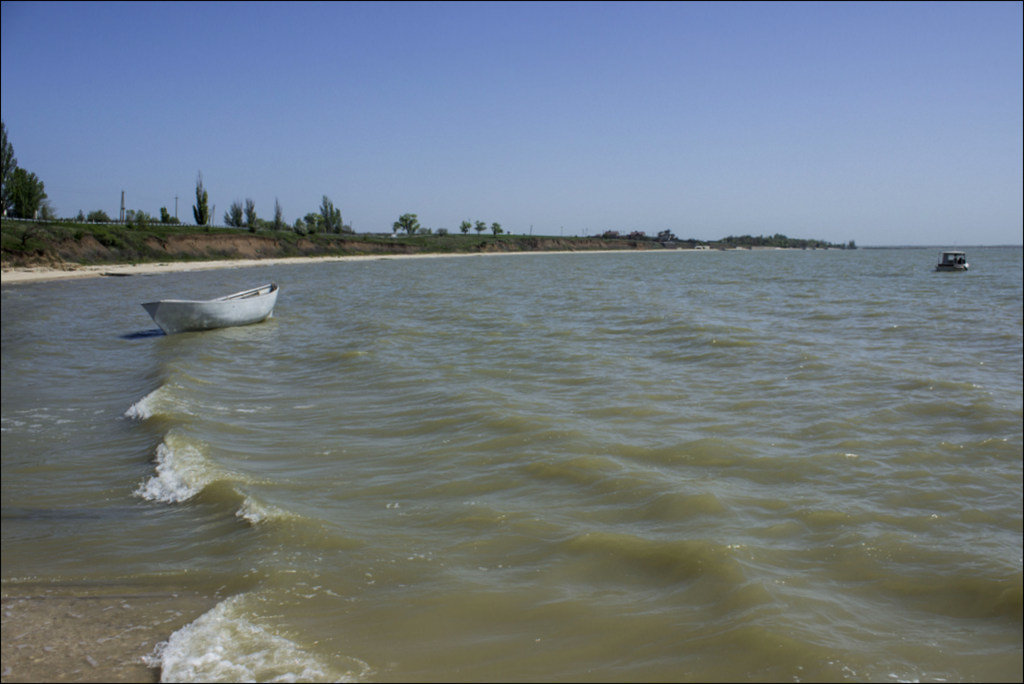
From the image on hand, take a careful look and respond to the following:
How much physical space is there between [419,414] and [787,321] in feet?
42.3

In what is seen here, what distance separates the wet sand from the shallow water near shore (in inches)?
3.9

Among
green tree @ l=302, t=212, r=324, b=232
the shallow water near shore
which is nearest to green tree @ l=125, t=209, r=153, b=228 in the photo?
green tree @ l=302, t=212, r=324, b=232

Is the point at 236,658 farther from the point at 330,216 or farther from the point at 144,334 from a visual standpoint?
the point at 330,216

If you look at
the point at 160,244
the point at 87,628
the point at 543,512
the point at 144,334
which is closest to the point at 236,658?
the point at 87,628

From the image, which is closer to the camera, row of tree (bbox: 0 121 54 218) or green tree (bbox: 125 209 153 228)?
row of tree (bbox: 0 121 54 218)

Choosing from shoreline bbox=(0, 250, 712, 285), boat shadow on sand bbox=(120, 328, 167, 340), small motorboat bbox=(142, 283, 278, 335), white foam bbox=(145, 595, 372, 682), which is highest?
shoreline bbox=(0, 250, 712, 285)

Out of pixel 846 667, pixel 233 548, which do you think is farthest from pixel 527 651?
pixel 233 548

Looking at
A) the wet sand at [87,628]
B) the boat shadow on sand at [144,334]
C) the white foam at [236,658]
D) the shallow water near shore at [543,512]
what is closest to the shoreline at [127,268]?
the boat shadow on sand at [144,334]

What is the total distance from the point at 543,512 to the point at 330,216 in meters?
111

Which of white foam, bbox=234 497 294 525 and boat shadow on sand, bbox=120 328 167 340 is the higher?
boat shadow on sand, bbox=120 328 167 340

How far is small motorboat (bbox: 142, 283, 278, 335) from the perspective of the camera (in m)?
17.3

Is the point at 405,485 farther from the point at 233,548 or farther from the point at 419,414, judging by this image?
the point at 419,414

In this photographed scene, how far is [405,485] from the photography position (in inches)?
259

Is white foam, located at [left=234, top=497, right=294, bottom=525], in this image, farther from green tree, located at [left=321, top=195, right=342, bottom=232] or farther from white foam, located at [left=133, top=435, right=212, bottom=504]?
green tree, located at [left=321, top=195, right=342, bottom=232]
